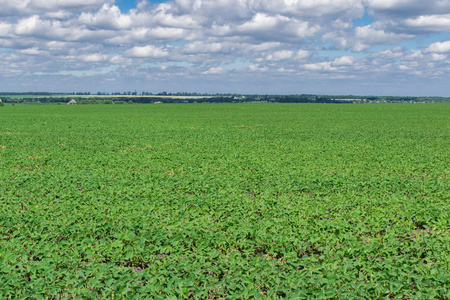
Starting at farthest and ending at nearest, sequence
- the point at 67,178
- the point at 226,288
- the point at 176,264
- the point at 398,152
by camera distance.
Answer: the point at 398,152, the point at 67,178, the point at 176,264, the point at 226,288

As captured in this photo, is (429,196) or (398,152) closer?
(429,196)

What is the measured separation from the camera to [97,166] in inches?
633

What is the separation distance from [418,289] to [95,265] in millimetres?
5056

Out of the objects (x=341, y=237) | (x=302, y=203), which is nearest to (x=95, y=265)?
(x=341, y=237)

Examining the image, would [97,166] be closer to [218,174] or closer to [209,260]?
[218,174]

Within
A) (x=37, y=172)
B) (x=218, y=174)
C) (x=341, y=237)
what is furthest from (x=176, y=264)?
(x=37, y=172)

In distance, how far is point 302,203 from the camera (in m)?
10.3

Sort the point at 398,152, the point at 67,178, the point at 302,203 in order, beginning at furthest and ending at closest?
1. the point at 398,152
2. the point at 67,178
3. the point at 302,203

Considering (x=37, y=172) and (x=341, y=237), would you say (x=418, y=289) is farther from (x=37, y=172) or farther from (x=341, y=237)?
(x=37, y=172)

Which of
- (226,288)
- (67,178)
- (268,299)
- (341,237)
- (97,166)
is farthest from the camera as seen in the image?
(97,166)

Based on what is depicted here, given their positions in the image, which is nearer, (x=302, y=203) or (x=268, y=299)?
(x=268, y=299)

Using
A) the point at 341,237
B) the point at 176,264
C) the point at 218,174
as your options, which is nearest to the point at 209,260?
the point at 176,264

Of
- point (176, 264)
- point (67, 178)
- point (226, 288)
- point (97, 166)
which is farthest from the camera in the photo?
point (97, 166)

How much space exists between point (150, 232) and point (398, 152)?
52.7 feet
